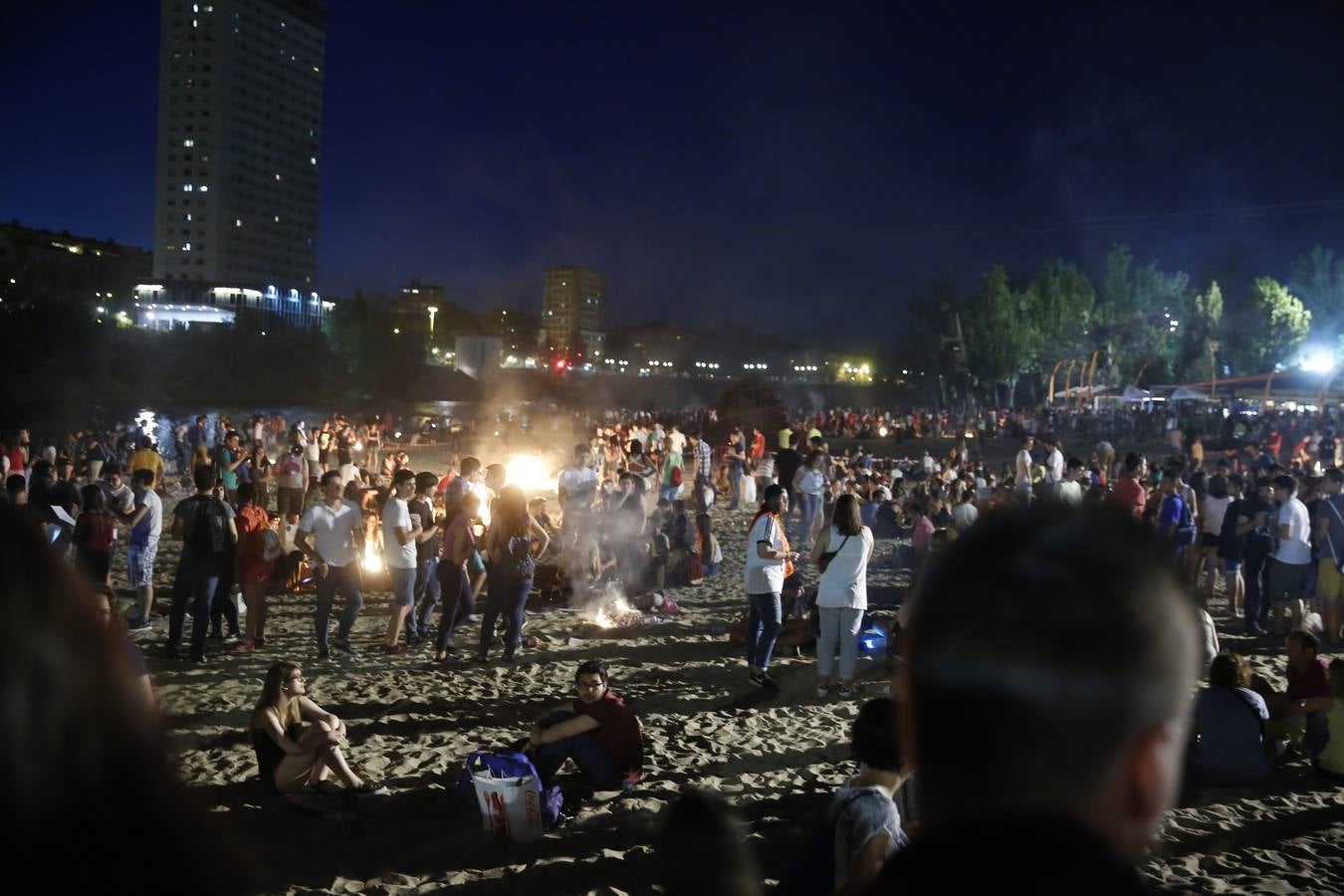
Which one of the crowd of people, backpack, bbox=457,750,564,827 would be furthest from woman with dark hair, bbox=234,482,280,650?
backpack, bbox=457,750,564,827

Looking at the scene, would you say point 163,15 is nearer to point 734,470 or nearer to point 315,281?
point 315,281

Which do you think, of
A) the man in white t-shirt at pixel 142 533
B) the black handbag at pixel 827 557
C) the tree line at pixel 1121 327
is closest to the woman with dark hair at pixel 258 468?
the man in white t-shirt at pixel 142 533

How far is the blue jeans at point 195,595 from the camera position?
7953 mm

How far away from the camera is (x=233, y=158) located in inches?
4306

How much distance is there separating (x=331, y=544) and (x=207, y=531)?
3.66 feet

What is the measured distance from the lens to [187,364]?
58.1 meters

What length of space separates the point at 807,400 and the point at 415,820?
59.7 metres

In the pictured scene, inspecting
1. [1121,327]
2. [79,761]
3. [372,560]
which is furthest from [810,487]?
[1121,327]

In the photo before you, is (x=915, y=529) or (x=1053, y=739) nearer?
(x=1053, y=739)

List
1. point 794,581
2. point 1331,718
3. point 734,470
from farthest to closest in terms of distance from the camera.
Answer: point 734,470
point 794,581
point 1331,718

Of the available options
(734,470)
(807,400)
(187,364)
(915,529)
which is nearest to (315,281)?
(187,364)

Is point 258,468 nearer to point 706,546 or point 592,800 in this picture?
point 706,546

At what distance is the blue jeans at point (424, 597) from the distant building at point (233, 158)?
101 metres

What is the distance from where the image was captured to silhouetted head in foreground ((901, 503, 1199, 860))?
0.92 m
